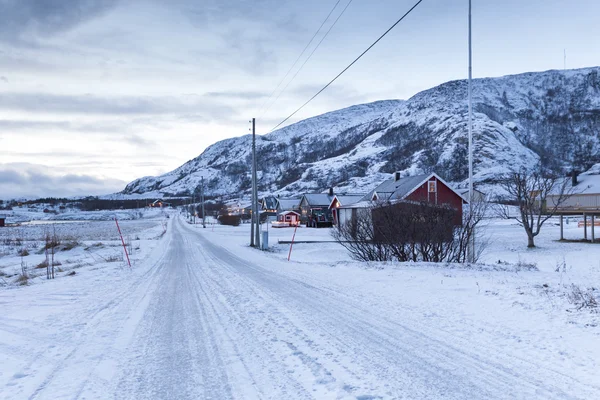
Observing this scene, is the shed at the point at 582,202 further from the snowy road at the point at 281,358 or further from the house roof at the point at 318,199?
the house roof at the point at 318,199

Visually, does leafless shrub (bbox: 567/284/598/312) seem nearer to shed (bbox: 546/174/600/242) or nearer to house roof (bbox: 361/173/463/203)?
house roof (bbox: 361/173/463/203)

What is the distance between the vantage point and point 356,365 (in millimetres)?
5301

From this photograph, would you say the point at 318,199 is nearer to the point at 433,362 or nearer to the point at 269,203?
the point at 269,203

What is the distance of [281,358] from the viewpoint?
5.61 meters

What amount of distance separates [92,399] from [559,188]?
47957mm

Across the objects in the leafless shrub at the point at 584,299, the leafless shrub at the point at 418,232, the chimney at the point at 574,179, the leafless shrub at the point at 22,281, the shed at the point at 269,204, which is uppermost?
the chimney at the point at 574,179

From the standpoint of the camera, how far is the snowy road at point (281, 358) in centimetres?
459

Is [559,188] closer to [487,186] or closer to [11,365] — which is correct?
[11,365]

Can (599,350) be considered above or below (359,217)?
below

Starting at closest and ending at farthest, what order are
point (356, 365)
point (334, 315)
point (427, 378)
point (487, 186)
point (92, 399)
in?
point (92, 399) → point (427, 378) → point (356, 365) → point (334, 315) → point (487, 186)

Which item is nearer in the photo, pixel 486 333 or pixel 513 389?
pixel 513 389

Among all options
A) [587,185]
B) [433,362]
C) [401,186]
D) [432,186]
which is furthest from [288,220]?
[433,362]

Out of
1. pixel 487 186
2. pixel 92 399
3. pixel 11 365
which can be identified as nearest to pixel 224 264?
pixel 11 365

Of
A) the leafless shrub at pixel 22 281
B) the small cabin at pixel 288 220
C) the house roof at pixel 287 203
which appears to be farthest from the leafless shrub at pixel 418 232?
the house roof at pixel 287 203
